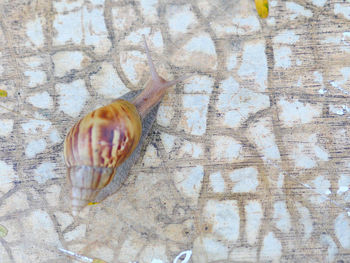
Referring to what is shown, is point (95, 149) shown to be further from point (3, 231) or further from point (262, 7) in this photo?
point (262, 7)

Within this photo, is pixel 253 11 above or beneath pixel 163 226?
above

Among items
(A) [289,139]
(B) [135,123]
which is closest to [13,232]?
(B) [135,123]

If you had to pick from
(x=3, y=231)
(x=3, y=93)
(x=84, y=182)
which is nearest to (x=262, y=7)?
(x=84, y=182)

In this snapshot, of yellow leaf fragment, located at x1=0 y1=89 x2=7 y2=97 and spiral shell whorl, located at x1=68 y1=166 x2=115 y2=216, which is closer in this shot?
spiral shell whorl, located at x1=68 y1=166 x2=115 y2=216

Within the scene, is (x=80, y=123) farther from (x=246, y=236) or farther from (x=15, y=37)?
(x=246, y=236)

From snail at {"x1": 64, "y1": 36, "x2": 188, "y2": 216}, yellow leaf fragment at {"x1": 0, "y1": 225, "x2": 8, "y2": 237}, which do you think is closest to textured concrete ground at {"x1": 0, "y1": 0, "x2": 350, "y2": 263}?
yellow leaf fragment at {"x1": 0, "y1": 225, "x2": 8, "y2": 237}

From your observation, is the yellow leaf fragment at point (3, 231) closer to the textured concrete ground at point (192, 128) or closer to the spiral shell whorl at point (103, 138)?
the textured concrete ground at point (192, 128)

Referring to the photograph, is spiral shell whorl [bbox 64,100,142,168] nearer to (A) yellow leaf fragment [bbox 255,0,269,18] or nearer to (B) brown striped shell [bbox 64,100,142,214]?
(B) brown striped shell [bbox 64,100,142,214]
